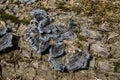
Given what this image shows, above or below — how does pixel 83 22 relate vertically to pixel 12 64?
above

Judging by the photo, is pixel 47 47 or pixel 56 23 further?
pixel 56 23

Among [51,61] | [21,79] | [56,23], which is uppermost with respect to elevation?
[56,23]

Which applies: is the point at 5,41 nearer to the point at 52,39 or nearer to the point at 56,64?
the point at 52,39

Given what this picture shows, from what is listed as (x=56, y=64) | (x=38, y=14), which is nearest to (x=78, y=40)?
(x=56, y=64)

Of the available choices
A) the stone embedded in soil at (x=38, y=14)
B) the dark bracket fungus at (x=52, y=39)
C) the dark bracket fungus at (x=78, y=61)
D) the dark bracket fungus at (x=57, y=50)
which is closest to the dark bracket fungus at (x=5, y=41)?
the dark bracket fungus at (x=52, y=39)

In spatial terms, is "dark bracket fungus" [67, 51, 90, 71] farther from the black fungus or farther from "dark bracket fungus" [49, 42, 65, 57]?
"dark bracket fungus" [49, 42, 65, 57]

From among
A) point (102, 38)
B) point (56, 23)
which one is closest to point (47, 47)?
point (56, 23)

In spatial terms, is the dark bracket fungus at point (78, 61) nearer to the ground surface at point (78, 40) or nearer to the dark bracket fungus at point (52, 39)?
the dark bracket fungus at point (52, 39)

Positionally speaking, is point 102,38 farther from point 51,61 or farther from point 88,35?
point 51,61

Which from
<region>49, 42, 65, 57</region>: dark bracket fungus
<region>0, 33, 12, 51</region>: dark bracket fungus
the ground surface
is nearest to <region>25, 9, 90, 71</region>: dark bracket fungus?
<region>49, 42, 65, 57</region>: dark bracket fungus
